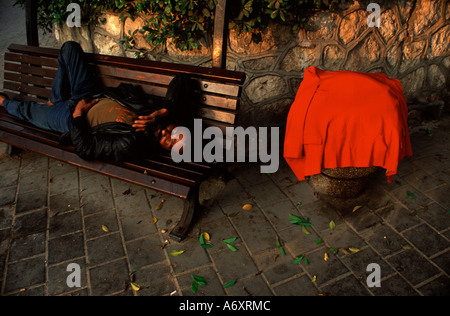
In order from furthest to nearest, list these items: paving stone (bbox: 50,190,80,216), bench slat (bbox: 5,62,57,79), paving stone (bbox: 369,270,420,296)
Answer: bench slat (bbox: 5,62,57,79) < paving stone (bbox: 50,190,80,216) < paving stone (bbox: 369,270,420,296)

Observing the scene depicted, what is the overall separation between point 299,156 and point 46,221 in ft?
8.06

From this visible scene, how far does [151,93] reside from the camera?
3.42 meters

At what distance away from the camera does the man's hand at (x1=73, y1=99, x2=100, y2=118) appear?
3404mm

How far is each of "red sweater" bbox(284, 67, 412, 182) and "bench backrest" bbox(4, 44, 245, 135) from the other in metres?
0.65

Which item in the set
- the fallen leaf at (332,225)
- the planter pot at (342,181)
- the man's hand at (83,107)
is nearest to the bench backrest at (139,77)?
the man's hand at (83,107)

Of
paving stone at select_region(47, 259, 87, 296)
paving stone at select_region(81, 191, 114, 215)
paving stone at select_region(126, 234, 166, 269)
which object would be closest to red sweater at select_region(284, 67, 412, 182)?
paving stone at select_region(126, 234, 166, 269)

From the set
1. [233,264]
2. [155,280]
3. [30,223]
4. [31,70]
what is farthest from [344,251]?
[31,70]

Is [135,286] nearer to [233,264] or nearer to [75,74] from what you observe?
[233,264]

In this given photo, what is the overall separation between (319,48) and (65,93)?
3.07 m

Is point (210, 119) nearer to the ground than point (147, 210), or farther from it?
farther from it

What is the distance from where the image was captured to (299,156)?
2.90 meters

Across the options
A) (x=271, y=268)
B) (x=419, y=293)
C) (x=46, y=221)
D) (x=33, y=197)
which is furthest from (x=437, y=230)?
(x=33, y=197)

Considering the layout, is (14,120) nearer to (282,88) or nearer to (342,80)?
(282,88)

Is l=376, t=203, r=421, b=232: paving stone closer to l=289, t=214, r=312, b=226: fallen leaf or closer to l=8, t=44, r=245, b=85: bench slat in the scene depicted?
l=289, t=214, r=312, b=226: fallen leaf
